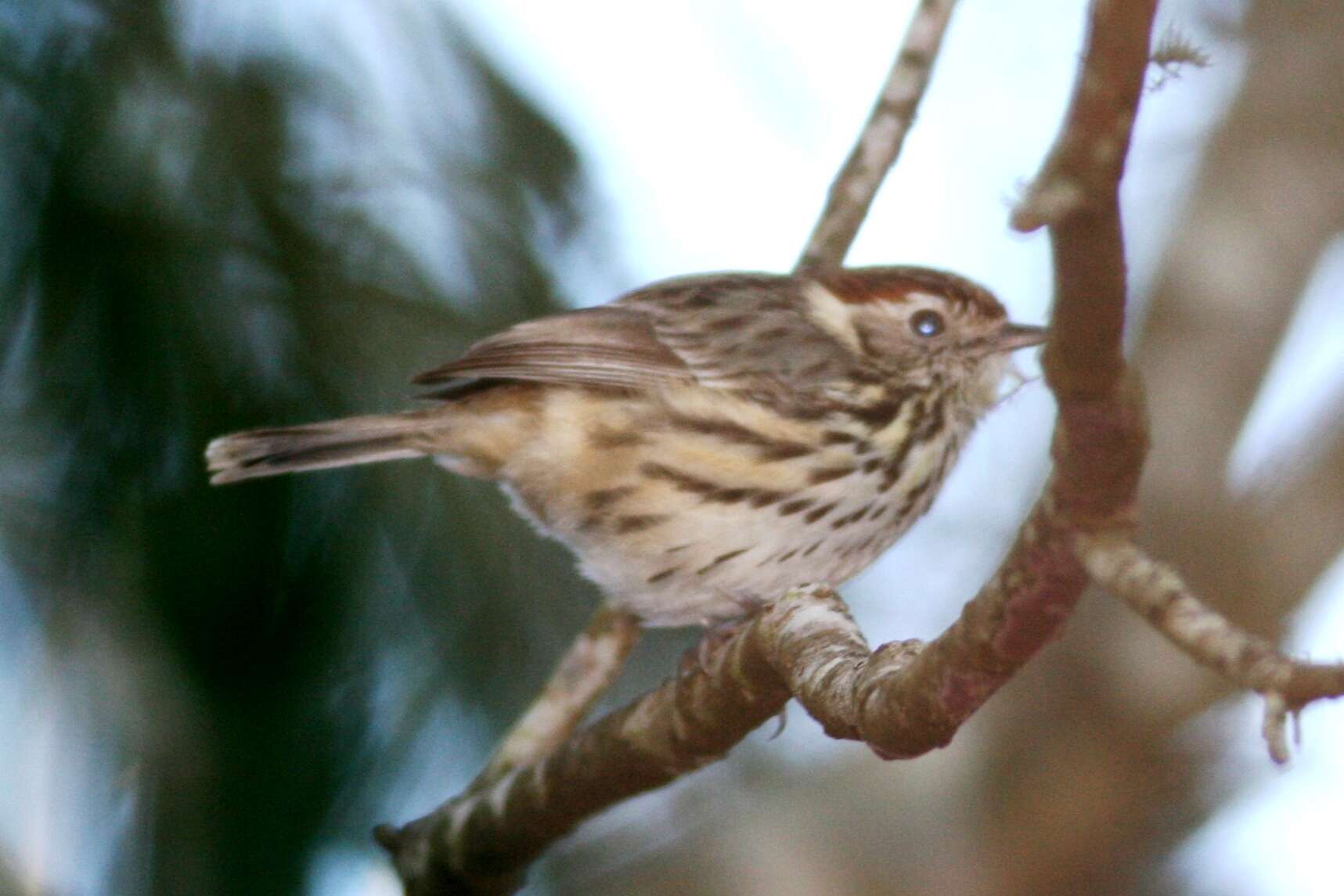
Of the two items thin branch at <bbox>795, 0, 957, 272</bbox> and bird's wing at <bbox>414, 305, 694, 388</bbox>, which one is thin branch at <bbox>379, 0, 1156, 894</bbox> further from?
thin branch at <bbox>795, 0, 957, 272</bbox>

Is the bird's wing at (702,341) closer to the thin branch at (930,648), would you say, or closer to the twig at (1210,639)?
the thin branch at (930,648)

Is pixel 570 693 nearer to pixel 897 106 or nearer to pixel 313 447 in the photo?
pixel 313 447

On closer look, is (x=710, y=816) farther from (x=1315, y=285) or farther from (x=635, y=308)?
(x=1315, y=285)

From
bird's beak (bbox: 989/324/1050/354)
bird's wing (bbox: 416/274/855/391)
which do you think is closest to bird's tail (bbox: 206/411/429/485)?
bird's wing (bbox: 416/274/855/391)

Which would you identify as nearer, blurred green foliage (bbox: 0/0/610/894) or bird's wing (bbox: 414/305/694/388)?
blurred green foliage (bbox: 0/0/610/894)

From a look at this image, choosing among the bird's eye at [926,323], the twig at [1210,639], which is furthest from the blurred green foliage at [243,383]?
the twig at [1210,639]

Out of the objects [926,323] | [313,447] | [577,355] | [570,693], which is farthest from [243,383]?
[926,323]

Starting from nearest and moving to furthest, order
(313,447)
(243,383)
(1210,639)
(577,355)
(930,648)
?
(1210,639), (930,648), (243,383), (313,447), (577,355)
